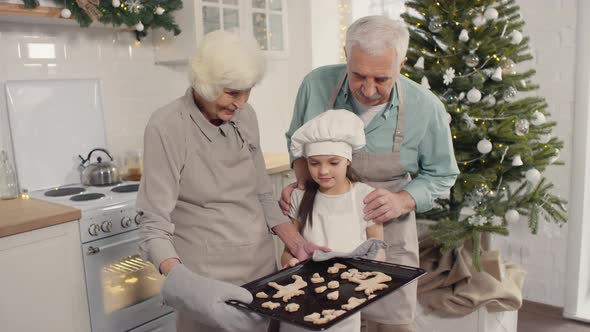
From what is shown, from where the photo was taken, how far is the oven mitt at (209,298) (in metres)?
1.21

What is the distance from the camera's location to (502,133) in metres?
2.54

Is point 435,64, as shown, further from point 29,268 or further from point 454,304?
point 29,268

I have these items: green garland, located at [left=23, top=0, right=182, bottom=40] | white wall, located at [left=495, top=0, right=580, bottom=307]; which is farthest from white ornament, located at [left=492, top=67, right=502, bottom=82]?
green garland, located at [left=23, top=0, right=182, bottom=40]

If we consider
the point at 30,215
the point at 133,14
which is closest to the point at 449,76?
the point at 133,14

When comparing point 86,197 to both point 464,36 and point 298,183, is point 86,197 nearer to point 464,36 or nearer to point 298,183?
point 298,183

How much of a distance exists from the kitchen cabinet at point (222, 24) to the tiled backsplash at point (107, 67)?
161 mm

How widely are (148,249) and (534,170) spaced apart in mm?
1993

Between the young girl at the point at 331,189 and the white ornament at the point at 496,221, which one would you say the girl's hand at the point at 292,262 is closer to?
the young girl at the point at 331,189

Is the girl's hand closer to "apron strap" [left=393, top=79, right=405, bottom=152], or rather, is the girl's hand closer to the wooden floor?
"apron strap" [left=393, top=79, right=405, bottom=152]

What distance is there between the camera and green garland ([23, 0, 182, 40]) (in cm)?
259

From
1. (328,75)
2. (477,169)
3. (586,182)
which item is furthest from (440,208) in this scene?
(328,75)

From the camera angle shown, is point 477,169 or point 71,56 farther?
point 71,56

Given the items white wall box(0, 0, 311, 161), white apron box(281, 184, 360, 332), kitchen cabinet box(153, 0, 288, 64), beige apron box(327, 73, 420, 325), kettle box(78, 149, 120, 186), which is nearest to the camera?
white apron box(281, 184, 360, 332)

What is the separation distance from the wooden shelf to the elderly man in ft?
4.83
